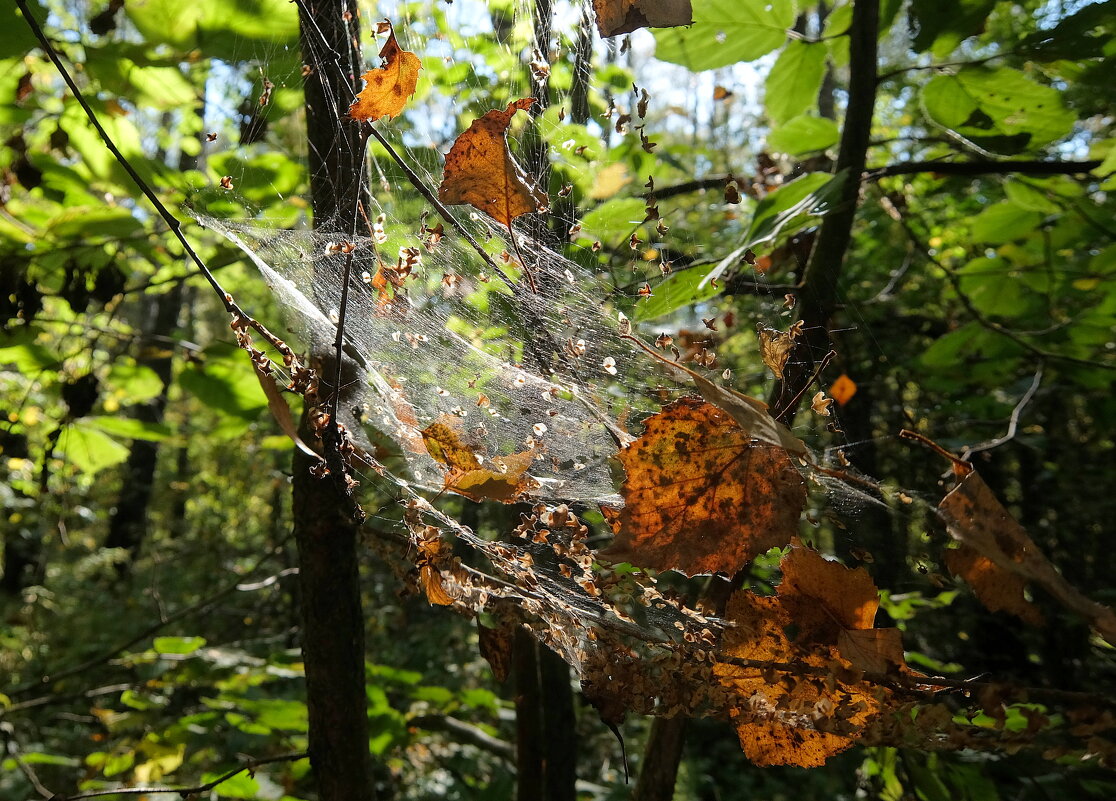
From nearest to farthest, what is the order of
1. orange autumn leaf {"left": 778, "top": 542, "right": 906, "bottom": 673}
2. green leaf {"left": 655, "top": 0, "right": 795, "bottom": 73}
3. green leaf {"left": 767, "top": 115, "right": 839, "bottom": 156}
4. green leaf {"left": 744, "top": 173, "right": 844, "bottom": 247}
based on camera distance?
1. orange autumn leaf {"left": 778, "top": 542, "right": 906, "bottom": 673}
2. green leaf {"left": 744, "top": 173, "right": 844, "bottom": 247}
3. green leaf {"left": 655, "top": 0, "right": 795, "bottom": 73}
4. green leaf {"left": 767, "top": 115, "right": 839, "bottom": 156}

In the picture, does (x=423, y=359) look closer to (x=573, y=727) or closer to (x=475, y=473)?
(x=475, y=473)

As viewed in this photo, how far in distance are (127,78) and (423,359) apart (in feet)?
2.71

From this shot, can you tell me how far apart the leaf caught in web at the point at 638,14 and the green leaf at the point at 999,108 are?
2.44 feet

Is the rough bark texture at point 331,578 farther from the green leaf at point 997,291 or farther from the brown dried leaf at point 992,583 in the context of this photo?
the green leaf at point 997,291

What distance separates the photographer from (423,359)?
139 cm

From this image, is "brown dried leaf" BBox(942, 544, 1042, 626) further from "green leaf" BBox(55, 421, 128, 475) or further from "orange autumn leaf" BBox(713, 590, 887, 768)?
"green leaf" BBox(55, 421, 128, 475)

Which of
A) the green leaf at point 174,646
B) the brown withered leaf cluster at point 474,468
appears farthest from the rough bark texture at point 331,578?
the green leaf at point 174,646

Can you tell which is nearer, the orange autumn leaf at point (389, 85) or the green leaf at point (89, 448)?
the orange autumn leaf at point (389, 85)

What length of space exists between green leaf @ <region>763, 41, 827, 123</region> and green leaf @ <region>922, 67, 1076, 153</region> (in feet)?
0.66

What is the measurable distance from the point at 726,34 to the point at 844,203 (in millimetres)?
340

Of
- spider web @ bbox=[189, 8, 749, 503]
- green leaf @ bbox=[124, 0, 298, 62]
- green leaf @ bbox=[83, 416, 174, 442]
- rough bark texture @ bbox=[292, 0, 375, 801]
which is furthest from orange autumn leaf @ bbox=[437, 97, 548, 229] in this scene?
green leaf @ bbox=[83, 416, 174, 442]

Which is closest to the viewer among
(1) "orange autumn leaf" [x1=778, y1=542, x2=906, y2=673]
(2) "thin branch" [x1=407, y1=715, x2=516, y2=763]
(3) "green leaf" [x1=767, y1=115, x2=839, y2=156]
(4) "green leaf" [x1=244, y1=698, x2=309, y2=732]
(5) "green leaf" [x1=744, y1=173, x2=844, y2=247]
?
(1) "orange autumn leaf" [x1=778, y1=542, x2=906, y2=673]

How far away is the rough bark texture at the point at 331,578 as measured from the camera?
119cm

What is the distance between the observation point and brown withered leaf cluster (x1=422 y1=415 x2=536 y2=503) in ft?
2.75
